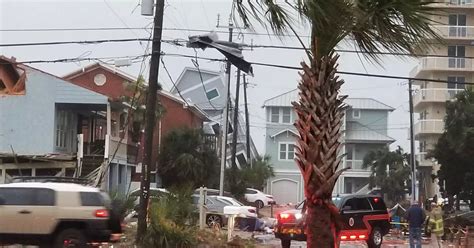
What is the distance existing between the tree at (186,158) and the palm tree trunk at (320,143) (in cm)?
3930

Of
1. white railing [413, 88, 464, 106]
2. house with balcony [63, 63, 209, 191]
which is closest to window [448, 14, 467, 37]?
white railing [413, 88, 464, 106]

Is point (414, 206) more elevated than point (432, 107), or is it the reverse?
point (432, 107)

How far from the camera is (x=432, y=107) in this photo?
70.4 m

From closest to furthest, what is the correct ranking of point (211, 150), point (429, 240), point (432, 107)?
point (429, 240) < point (211, 150) < point (432, 107)

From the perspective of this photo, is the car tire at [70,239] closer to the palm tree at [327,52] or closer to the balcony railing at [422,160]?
the palm tree at [327,52]

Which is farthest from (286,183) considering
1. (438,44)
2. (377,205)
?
(438,44)

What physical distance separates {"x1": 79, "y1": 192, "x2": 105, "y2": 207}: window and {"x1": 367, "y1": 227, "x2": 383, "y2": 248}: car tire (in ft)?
34.3

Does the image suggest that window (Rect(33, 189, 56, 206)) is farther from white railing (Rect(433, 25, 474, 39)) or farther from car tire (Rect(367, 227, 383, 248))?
white railing (Rect(433, 25, 474, 39))

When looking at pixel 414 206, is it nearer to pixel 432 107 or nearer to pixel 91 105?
pixel 91 105

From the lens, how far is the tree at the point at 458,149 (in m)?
45.0

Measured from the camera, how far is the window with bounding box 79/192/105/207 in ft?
55.9

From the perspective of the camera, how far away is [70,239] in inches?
663

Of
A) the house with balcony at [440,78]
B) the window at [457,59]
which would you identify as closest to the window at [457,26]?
the house with balcony at [440,78]

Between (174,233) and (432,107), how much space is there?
54653 mm
